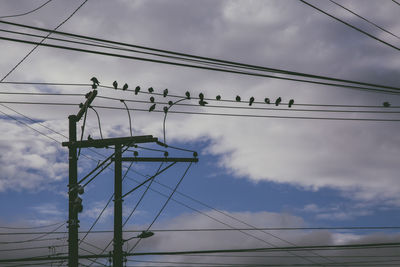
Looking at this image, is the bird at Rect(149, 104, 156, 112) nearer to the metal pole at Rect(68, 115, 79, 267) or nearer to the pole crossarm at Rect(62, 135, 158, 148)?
the pole crossarm at Rect(62, 135, 158, 148)

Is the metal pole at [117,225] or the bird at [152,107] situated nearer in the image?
the metal pole at [117,225]

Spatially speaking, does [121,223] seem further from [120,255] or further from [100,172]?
[100,172]

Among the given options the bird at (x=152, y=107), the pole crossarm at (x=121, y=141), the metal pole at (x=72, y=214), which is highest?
the bird at (x=152, y=107)

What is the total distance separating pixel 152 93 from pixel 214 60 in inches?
245

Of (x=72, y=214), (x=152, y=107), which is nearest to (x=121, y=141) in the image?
(x=152, y=107)

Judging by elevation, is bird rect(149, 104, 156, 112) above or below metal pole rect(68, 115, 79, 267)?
above

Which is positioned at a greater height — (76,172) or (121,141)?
(121,141)

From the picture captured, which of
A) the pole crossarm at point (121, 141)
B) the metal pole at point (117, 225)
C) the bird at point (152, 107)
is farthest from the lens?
the bird at point (152, 107)

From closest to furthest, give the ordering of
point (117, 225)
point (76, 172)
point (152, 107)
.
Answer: point (76, 172) → point (117, 225) → point (152, 107)

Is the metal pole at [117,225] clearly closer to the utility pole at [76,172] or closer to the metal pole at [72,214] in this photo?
the utility pole at [76,172]

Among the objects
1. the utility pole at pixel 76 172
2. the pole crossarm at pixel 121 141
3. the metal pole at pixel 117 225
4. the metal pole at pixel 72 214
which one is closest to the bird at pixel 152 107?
the utility pole at pixel 76 172

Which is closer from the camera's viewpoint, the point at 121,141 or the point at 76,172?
the point at 76,172

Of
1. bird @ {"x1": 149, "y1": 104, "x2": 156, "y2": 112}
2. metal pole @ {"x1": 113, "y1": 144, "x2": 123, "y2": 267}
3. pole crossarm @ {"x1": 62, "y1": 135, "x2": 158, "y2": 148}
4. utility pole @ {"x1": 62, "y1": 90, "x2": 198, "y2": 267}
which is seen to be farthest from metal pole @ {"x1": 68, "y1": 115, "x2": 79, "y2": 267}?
bird @ {"x1": 149, "y1": 104, "x2": 156, "y2": 112}

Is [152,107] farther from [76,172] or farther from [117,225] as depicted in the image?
[117,225]
